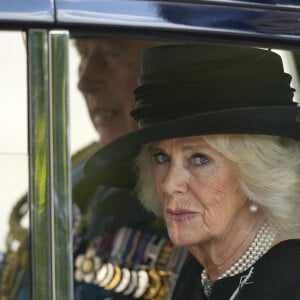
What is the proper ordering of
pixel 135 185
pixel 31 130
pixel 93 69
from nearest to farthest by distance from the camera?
1. pixel 31 130
2. pixel 93 69
3. pixel 135 185

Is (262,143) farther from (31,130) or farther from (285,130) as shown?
(31,130)

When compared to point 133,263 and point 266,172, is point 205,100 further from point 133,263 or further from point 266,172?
point 133,263

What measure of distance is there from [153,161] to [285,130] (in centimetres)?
33

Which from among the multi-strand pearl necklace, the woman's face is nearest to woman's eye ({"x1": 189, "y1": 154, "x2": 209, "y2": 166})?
the woman's face

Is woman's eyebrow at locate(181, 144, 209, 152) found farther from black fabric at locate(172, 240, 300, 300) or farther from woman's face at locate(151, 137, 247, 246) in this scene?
black fabric at locate(172, 240, 300, 300)

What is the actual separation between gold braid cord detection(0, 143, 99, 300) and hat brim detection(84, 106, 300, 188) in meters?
0.21

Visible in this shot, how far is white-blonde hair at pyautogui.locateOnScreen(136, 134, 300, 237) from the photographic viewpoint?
8.23ft

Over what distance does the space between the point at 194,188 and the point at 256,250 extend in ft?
0.75

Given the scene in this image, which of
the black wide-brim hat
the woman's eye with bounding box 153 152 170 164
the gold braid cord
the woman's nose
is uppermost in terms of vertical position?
the black wide-brim hat

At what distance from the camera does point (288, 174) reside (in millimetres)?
2564

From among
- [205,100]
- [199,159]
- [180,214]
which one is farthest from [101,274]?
[205,100]

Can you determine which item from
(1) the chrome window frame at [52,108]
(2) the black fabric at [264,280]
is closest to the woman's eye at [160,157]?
(2) the black fabric at [264,280]

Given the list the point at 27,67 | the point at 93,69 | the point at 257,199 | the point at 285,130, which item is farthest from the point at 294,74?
the point at 27,67

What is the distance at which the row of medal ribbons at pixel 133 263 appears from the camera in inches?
94.0
